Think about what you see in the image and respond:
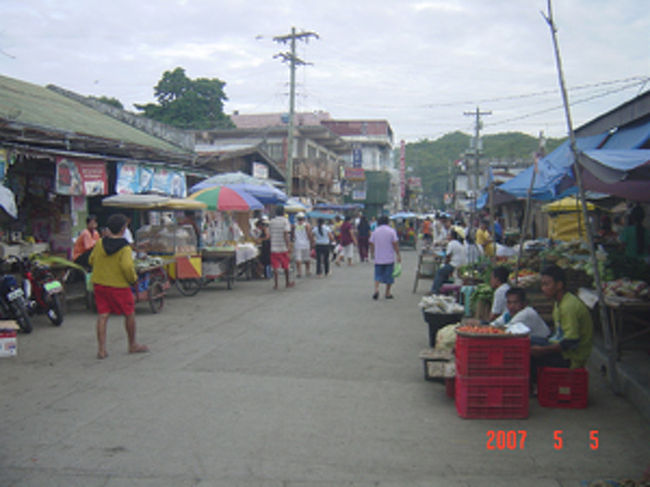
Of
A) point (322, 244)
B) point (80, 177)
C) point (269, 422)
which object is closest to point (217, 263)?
point (80, 177)

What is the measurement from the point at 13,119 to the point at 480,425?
9715mm

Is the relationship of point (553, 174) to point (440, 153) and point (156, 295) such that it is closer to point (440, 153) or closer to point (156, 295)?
point (156, 295)

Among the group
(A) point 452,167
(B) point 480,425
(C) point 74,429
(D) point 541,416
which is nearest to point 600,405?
(D) point 541,416

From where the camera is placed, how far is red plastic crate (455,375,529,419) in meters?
5.10

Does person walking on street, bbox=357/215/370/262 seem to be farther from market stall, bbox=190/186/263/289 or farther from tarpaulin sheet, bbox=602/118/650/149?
tarpaulin sheet, bbox=602/118/650/149

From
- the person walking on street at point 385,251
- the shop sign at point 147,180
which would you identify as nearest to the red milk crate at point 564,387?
the person walking on street at point 385,251

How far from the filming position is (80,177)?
12.2 meters

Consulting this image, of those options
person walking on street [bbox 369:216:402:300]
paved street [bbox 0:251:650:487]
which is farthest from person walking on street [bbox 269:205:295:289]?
paved street [bbox 0:251:650:487]

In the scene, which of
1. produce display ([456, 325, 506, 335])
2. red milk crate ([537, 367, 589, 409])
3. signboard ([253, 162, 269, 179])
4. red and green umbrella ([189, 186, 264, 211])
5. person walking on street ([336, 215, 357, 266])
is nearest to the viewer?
produce display ([456, 325, 506, 335])

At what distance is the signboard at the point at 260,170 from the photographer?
25.6m

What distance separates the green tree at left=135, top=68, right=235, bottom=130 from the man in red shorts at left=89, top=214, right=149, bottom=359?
Result: 3653 cm

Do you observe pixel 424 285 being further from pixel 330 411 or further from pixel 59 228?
pixel 330 411

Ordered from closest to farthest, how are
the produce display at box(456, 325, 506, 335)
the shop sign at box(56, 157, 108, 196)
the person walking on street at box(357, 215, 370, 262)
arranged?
the produce display at box(456, 325, 506, 335)
the shop sign at box(56, 157, 108, 196)
the person walking on street at box(357, 215, 370, 262)

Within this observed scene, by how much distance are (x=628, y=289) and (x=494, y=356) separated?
3256mm
